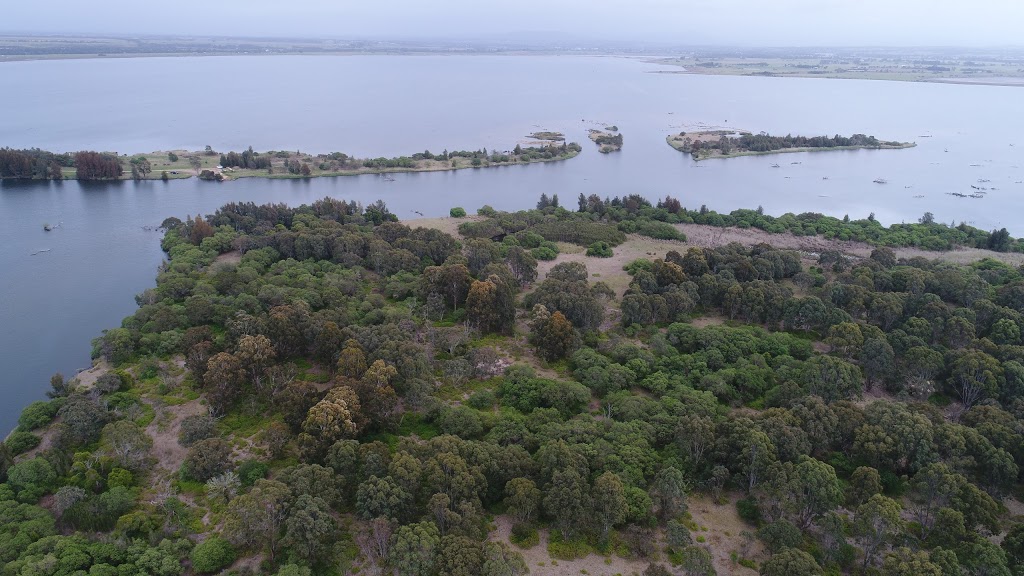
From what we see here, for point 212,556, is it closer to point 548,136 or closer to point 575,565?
point 575,565

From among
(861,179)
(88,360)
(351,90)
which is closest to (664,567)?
(88,360)

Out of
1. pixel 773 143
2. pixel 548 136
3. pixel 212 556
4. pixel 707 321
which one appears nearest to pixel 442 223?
pixel 707 321

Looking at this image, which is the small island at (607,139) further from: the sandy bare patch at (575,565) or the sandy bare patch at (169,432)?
the sandy bare patch at (575,565)

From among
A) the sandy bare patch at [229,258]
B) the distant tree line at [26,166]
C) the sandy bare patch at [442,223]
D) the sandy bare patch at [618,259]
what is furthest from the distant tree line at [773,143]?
the distant tree line at [26,166]

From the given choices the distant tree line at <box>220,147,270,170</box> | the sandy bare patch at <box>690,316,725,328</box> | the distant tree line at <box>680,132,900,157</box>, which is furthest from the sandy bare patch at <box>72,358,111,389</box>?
the distant tree line at <box>680,132,900,157</box>

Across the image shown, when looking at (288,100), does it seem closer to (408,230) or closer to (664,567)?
(408,230)
